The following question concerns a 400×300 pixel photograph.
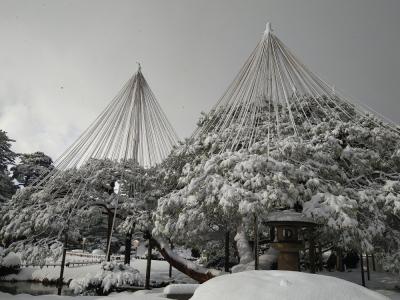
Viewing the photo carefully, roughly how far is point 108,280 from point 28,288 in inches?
434

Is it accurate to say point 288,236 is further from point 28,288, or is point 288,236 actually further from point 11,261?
point 11,261

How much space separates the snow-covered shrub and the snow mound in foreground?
846 centimetres

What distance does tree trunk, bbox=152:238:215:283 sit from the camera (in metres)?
11.8

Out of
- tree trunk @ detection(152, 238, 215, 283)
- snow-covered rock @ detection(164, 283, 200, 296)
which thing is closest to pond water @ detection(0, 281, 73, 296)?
tree trunk @ detection(152, 238, 215, 283)

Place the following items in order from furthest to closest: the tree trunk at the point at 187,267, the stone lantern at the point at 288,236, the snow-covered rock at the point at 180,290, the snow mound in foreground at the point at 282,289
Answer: the tree trunk at the point at 187,267, the snow-covered rock at the point at 180,290, the stone lantern at the point at 288,236, the snow mound in foreground at the point at 282,289

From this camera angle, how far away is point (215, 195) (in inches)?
320

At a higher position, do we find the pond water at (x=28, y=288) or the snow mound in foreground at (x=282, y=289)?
the snow mound in foreground at (x=282, y=289)

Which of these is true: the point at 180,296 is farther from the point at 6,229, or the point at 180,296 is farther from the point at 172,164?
the point at 6,229

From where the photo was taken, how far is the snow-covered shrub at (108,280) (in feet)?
36.5

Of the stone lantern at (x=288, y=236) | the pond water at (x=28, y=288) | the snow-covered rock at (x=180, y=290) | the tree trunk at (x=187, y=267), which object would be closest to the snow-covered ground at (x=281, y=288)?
the stone lantern at (x=288, y=236)

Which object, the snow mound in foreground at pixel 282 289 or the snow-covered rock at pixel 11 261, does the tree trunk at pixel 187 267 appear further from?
the snow-covered rock at pixel 11 261

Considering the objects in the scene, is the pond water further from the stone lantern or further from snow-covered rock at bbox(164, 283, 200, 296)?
the stone lantern

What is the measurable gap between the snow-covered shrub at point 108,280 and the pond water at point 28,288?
604 centimetres

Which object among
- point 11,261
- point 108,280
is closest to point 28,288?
point 11,261
